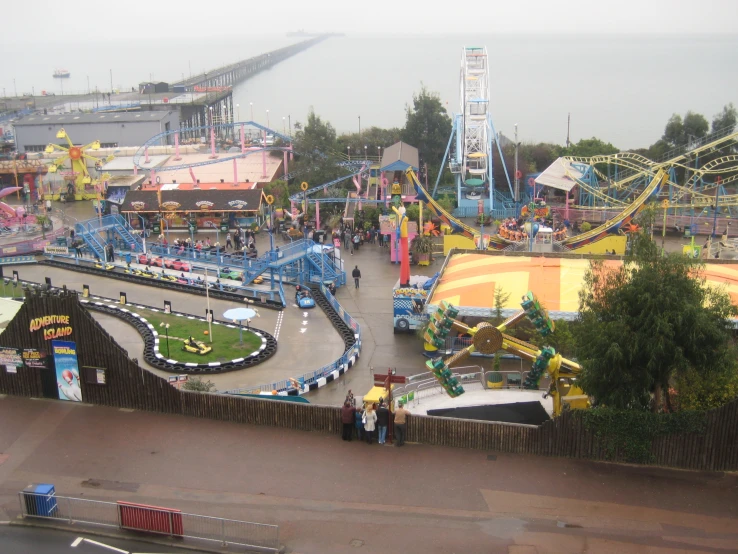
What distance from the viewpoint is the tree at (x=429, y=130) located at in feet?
188

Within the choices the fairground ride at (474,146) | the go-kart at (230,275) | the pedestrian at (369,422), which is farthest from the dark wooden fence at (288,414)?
the fairground ride at (474,146)

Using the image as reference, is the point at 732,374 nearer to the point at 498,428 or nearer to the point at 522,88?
the point at 498,428

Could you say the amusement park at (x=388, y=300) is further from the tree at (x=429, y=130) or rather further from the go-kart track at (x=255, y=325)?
the tree at (x=429, y=130)

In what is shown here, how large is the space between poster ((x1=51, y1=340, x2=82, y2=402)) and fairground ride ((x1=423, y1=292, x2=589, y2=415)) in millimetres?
7629

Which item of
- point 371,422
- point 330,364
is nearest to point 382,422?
point 371,422

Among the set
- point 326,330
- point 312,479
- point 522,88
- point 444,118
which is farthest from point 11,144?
point 522,88

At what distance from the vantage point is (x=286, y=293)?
30.4m

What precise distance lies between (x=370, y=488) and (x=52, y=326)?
25.7 feet

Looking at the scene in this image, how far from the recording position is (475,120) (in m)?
51.9

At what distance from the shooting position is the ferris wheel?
160ft

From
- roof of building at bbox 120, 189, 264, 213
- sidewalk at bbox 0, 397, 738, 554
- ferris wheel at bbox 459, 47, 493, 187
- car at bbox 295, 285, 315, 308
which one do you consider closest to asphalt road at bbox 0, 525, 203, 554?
sidewalk at bbox 0, 397, 738, 554

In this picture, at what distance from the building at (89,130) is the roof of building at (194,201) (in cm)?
2379

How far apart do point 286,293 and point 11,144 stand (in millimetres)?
49482

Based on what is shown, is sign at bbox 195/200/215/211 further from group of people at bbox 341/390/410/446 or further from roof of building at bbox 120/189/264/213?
group of people at bbox 341/390/410/446
